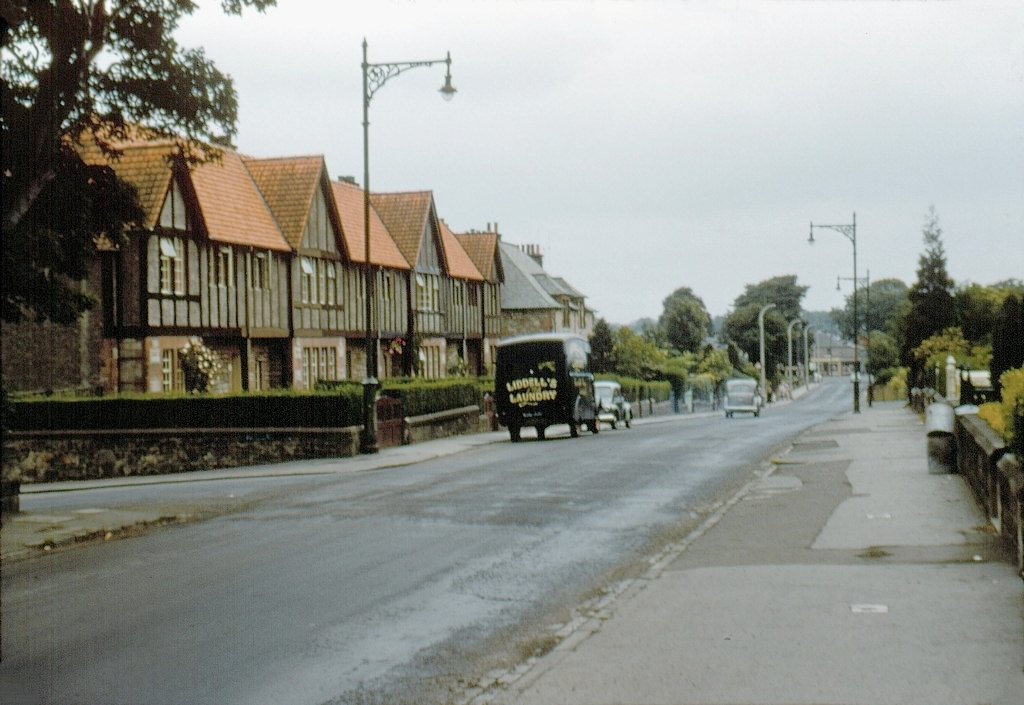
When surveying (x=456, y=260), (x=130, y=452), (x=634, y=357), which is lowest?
(x=130, y=452)

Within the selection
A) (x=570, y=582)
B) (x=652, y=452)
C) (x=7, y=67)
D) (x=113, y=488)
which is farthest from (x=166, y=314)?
(x=570, y=582)

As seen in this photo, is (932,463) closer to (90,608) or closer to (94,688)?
(90,608)

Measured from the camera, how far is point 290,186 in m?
41.3

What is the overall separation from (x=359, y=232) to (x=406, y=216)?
5.57 meters

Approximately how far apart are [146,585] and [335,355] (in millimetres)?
31892

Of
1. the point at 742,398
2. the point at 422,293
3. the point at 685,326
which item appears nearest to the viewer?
the point at 422,293

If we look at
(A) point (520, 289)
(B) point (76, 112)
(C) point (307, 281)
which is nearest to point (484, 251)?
(A) point (520, 289)

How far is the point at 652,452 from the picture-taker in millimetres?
27422

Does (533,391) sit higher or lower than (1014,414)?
lower

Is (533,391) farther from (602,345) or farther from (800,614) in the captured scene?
(602,345)

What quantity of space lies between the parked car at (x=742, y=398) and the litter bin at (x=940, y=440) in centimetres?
4611

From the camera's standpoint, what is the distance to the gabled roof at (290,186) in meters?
40.4

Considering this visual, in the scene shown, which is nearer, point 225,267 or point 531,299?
point 225,267

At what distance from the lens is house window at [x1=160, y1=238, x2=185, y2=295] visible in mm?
32562
